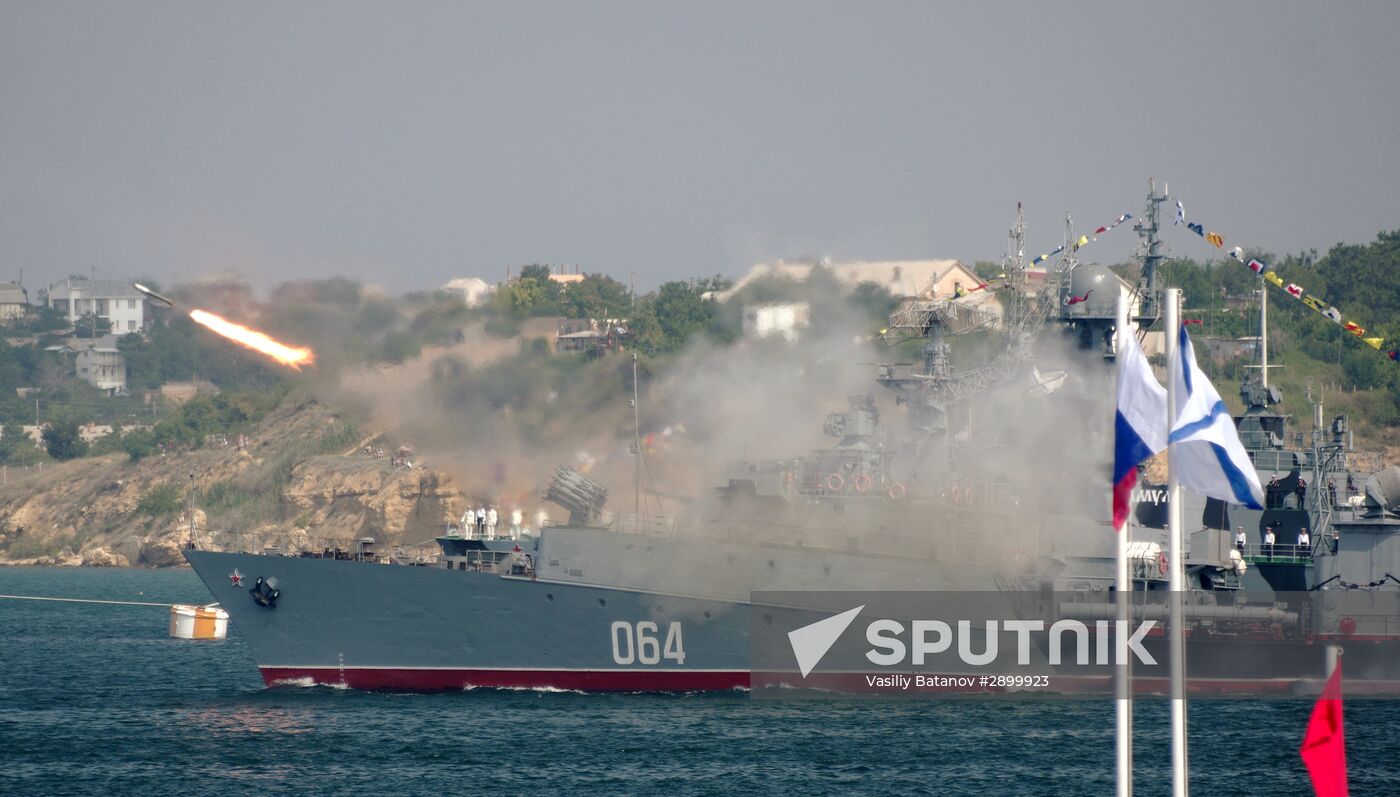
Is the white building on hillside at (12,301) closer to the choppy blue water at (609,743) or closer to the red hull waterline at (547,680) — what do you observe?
the choppy blue water at (609,743)

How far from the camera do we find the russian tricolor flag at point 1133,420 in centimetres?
1301

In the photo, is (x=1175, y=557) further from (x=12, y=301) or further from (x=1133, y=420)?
(x=12, y=301)

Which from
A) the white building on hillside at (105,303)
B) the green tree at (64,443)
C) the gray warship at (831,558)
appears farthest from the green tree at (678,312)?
the white building on hillside at (105,303)

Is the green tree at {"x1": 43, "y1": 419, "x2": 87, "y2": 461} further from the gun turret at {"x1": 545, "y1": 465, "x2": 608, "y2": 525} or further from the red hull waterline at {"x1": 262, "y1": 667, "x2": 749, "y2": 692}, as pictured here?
the gun turret at {"x1": 545, "y1": 465, "x2": 608, "y2": 525}

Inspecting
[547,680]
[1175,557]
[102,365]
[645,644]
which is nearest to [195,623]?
[547,680]

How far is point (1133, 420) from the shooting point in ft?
42.7

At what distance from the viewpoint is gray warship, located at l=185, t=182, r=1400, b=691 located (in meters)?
32.2

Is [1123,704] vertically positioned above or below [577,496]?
below

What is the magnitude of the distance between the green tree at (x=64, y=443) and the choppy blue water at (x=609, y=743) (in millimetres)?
67634

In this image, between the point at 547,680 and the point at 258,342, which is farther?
the point at 547,680

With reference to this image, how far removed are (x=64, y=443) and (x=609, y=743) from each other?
8217cm

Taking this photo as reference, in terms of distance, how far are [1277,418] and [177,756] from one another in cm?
2614

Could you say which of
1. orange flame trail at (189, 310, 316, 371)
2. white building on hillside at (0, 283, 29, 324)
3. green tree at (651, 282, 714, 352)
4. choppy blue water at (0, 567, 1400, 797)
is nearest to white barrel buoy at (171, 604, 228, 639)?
choppy blue water at (0, 567, 1400, 797)

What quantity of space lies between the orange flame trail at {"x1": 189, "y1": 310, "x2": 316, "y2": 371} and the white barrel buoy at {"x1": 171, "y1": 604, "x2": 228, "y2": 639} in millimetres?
20072
